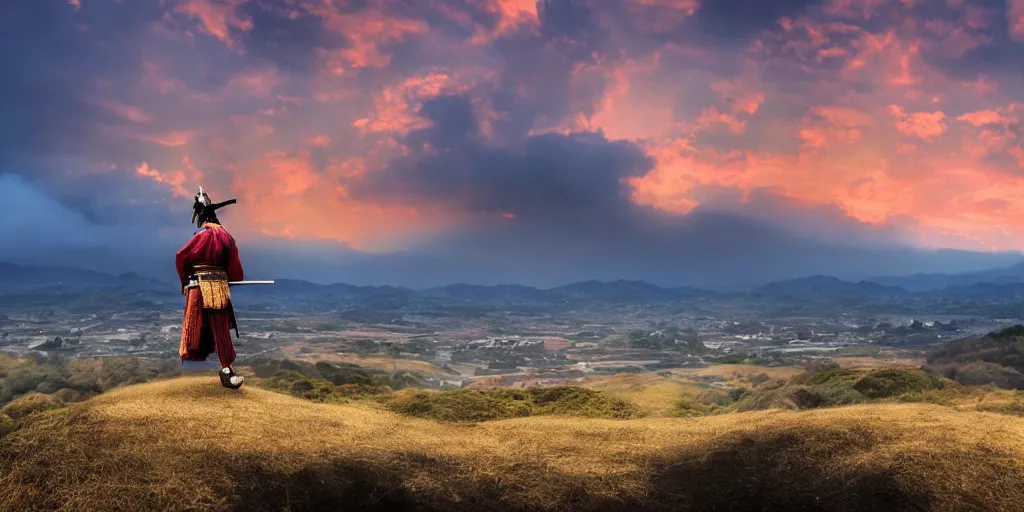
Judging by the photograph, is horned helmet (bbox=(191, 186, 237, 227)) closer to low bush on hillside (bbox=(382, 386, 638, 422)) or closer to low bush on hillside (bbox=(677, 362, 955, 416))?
low bush on hillside (bbox=(382, 386, 638, 422))

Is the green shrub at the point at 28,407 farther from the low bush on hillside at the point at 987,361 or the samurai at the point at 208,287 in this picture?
the low bush on hillside at the point at 987,361

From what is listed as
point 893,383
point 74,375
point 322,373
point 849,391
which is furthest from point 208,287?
point 74,375

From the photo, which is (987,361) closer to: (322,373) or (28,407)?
(322,373)

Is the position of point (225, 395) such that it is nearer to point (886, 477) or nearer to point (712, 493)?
point (712, 493)

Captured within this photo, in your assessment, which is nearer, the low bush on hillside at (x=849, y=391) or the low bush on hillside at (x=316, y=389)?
the low bush on hillside at (x=849, y=391)

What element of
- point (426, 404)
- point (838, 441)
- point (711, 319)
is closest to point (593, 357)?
point (426, 404)

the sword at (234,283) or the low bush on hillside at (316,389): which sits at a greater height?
the sword at (234,283)

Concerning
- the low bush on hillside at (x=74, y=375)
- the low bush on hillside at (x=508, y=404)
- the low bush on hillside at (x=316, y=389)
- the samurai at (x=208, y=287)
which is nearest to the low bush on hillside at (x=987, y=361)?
the low bush on hillside at (x=508, y=404)

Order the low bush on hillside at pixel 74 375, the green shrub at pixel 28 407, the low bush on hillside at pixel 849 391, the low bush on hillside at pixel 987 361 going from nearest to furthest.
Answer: the green shrub at pixel 28 407 < the low bush on hillside at pixel 849 391 < the low bush on hillside at pixel 987 361 < the low bush on hillside at pixel 74 375

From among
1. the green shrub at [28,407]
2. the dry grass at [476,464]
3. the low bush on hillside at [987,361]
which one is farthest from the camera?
the low bush on hillside at [987,361]
